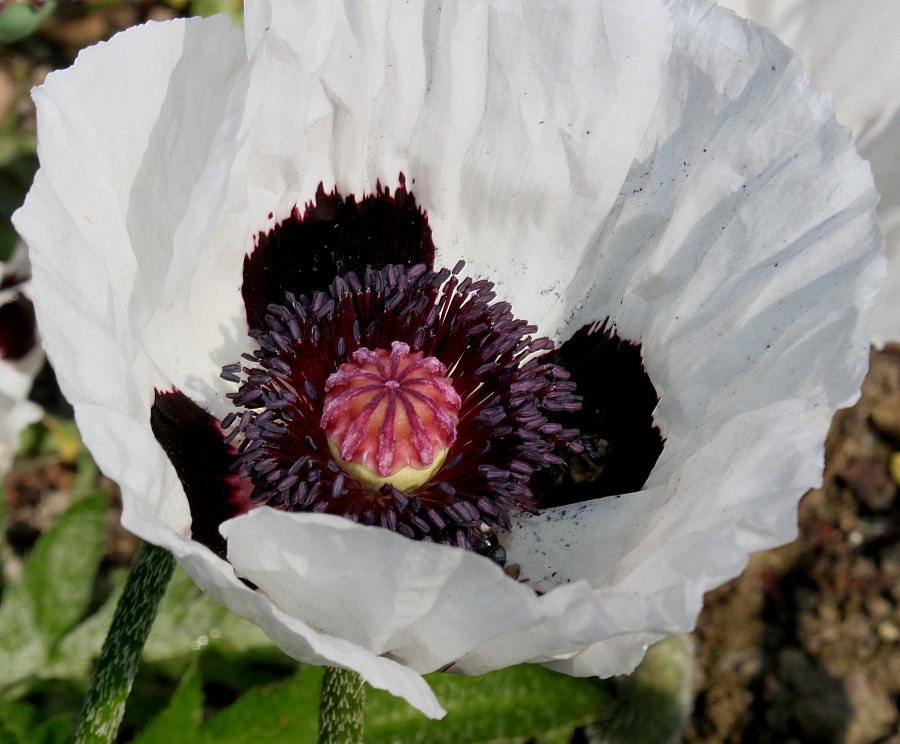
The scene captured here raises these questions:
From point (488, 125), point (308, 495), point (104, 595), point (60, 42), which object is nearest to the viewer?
point (308, 495)

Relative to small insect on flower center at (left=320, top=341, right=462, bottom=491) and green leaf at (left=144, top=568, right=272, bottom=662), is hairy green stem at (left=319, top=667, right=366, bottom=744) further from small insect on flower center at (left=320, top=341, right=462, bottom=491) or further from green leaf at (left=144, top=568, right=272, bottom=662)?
green leaf at (left=144, top=568, right=272, bottom=662)

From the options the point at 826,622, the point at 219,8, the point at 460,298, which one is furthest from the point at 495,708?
the point at 219,8

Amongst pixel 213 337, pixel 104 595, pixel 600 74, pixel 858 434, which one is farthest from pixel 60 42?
pixel 858 434

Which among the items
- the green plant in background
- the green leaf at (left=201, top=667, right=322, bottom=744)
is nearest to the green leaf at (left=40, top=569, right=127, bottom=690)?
the green plant in background

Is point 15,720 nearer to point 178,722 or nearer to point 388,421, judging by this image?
point 178,722

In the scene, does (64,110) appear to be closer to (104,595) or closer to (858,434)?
(104,595)

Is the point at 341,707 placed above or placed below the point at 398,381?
below
